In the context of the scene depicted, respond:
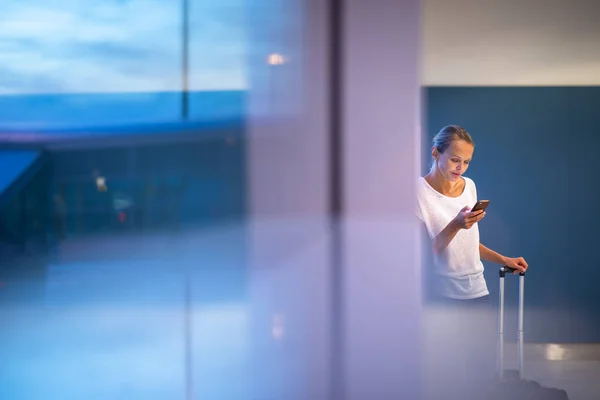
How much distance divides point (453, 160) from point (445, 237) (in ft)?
0.81

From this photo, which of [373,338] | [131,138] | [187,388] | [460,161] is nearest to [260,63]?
[131,138]

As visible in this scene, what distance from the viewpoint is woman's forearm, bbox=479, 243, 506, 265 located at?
184cm

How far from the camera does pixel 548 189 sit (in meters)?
2.57

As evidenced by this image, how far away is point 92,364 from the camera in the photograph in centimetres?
177

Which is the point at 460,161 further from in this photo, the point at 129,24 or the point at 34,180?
the point at 34,180

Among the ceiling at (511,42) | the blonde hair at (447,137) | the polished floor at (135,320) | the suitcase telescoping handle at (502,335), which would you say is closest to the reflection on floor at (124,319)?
the polished floor at (135,320)

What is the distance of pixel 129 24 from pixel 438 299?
127cm

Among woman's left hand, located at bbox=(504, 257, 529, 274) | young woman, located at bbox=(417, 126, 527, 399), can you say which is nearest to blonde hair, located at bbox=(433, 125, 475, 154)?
young woman, located at bbox=(417, 126, 527, 399)

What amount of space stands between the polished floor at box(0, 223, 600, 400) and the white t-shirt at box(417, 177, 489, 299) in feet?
1.67

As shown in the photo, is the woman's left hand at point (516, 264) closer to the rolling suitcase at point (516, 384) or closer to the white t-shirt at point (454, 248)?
the rolling suitcase at point (516, 384)

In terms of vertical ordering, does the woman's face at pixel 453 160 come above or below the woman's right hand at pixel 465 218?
above

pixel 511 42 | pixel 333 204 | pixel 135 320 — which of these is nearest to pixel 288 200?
pixel 333 204

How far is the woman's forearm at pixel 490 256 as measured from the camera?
1844mm

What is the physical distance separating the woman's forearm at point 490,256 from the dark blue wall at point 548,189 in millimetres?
383
